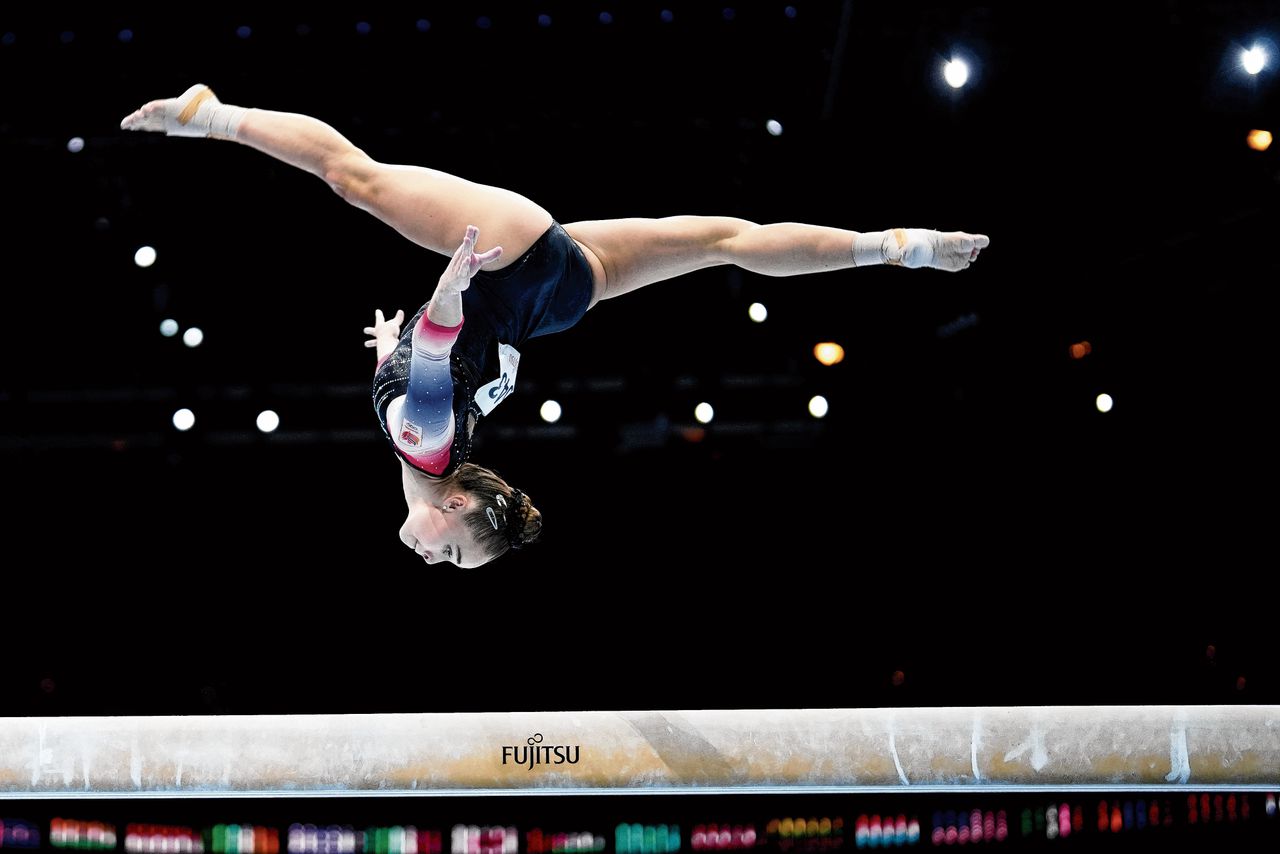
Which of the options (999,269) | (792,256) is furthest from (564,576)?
(792,256)

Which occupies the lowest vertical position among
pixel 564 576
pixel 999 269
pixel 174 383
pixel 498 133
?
pixel 564 576

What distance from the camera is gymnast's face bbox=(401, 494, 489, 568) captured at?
3.05 metres

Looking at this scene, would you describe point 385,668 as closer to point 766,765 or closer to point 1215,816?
point 766,765

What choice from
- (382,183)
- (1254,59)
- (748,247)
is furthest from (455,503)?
(1254,59)

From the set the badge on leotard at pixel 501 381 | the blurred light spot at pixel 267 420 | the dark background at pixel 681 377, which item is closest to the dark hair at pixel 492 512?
the badge on leotard at pixel 501 381

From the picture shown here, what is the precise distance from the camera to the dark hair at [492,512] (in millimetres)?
3066

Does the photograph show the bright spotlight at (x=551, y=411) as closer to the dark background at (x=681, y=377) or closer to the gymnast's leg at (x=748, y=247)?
the dark background at (x=681, y=377)

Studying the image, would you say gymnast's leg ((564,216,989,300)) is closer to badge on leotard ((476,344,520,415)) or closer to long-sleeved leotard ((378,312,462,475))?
badge on leotard ((476,344,520,415))

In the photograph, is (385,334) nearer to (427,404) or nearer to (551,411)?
(427,404)

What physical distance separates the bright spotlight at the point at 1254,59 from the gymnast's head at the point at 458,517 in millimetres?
4060

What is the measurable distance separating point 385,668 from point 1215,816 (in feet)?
20.1

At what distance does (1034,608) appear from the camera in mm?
7453

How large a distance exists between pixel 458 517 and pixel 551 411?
117 inches

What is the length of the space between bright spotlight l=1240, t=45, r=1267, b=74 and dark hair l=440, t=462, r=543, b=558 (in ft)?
13.1
